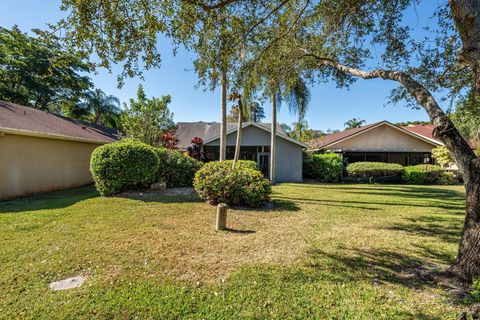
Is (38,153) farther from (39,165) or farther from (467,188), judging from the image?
(467,188)

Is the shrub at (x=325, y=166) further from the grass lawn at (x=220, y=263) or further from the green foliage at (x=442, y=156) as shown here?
the grass lawn at (x=220, y=263)

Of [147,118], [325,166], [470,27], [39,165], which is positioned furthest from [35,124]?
[325,166]

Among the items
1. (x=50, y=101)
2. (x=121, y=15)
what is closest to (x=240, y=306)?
(x=121, y=15)

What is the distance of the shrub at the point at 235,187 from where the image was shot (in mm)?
8609

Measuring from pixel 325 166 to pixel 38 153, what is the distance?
Answer: 59.6 feet

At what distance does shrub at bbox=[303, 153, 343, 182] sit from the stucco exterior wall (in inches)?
69.9

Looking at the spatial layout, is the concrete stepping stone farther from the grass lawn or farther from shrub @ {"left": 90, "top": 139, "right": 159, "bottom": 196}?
shrub @ {"left": 90, "top": 139, "right": 159, "bottom": 196}

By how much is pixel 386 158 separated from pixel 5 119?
2679 cm

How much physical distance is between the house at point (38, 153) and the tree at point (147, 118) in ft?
7.59

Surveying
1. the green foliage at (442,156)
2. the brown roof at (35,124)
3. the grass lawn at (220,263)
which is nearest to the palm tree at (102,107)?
the brown roof at (35,124)

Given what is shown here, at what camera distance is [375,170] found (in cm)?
1859

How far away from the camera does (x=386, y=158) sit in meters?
22.1

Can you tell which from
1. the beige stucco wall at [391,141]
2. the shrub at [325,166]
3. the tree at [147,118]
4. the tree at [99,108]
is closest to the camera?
the tree at [147,118]

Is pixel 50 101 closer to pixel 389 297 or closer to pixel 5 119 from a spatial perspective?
pixel 5 119
